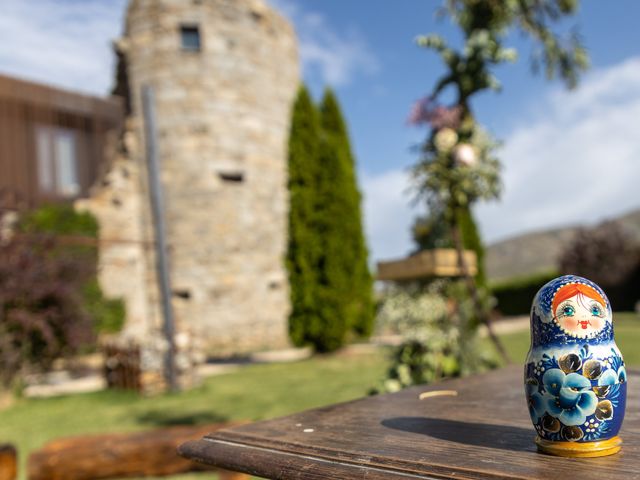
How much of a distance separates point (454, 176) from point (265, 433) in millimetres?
3993

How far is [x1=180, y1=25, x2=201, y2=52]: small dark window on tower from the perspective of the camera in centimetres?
1316

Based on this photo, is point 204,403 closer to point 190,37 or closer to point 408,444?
point 408,444

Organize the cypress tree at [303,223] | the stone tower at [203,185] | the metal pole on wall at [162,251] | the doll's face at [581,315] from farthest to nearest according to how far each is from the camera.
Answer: the stone tower at [203,185], the cypress tree at [303,223], the metal pole on wall at [162,251], the doll's face at [581,315]

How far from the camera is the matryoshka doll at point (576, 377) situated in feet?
3.72

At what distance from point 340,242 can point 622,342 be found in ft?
17.6

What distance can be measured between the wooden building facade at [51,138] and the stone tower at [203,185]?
1.79 meters

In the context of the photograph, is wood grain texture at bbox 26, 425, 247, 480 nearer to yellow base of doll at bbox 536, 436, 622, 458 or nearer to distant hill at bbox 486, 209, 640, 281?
yellow base of doll at bbox 536, 436, 622, 458

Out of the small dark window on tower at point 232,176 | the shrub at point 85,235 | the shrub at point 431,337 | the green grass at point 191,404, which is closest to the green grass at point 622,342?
the green grass at point 191,404

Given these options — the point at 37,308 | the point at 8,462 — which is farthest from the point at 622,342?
the point at 8,462

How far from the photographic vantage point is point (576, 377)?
115 centimetres

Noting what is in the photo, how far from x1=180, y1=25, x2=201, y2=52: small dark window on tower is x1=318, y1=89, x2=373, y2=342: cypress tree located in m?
3.37

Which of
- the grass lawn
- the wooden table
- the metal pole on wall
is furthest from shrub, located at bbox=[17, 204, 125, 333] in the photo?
the wooden table

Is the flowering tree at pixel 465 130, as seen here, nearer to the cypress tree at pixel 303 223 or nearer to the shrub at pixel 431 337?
the shrub at pixel 431 337

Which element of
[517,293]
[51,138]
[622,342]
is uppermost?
[51,138]
